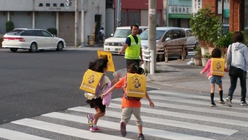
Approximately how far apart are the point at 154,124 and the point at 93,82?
1.71 m

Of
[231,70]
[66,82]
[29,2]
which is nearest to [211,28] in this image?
[66,82]

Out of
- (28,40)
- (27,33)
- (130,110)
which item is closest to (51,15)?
(27,33)

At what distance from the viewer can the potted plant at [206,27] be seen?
899 inches

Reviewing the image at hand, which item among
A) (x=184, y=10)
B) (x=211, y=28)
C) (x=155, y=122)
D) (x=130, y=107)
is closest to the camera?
(x=130, y=107)

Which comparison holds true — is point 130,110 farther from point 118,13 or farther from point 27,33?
point 118,13

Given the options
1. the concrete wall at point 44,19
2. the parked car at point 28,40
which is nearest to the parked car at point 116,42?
the parked car at point 28,40

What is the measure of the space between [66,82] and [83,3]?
101ft

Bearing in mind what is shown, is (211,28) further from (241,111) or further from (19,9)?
(19,9)

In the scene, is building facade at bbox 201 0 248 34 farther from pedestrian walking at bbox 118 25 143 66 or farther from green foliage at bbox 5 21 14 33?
green foliage at bbox 5 21 14 33

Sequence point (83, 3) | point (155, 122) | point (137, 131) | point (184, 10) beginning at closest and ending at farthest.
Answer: point (137, 131), point (155, 122), point (83, 3), point (184, 10)

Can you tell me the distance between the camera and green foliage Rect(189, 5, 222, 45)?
22828 millimetres

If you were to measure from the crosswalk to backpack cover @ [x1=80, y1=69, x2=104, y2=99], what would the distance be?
0.76m

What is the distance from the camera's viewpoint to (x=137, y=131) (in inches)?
379

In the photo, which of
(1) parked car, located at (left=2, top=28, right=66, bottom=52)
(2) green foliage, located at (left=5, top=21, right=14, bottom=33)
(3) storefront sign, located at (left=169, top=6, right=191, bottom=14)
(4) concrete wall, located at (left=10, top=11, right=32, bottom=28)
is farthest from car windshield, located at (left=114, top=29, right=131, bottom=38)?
(3) storefront sign, located at (left=169, top=6, right=191, bottom=14)
